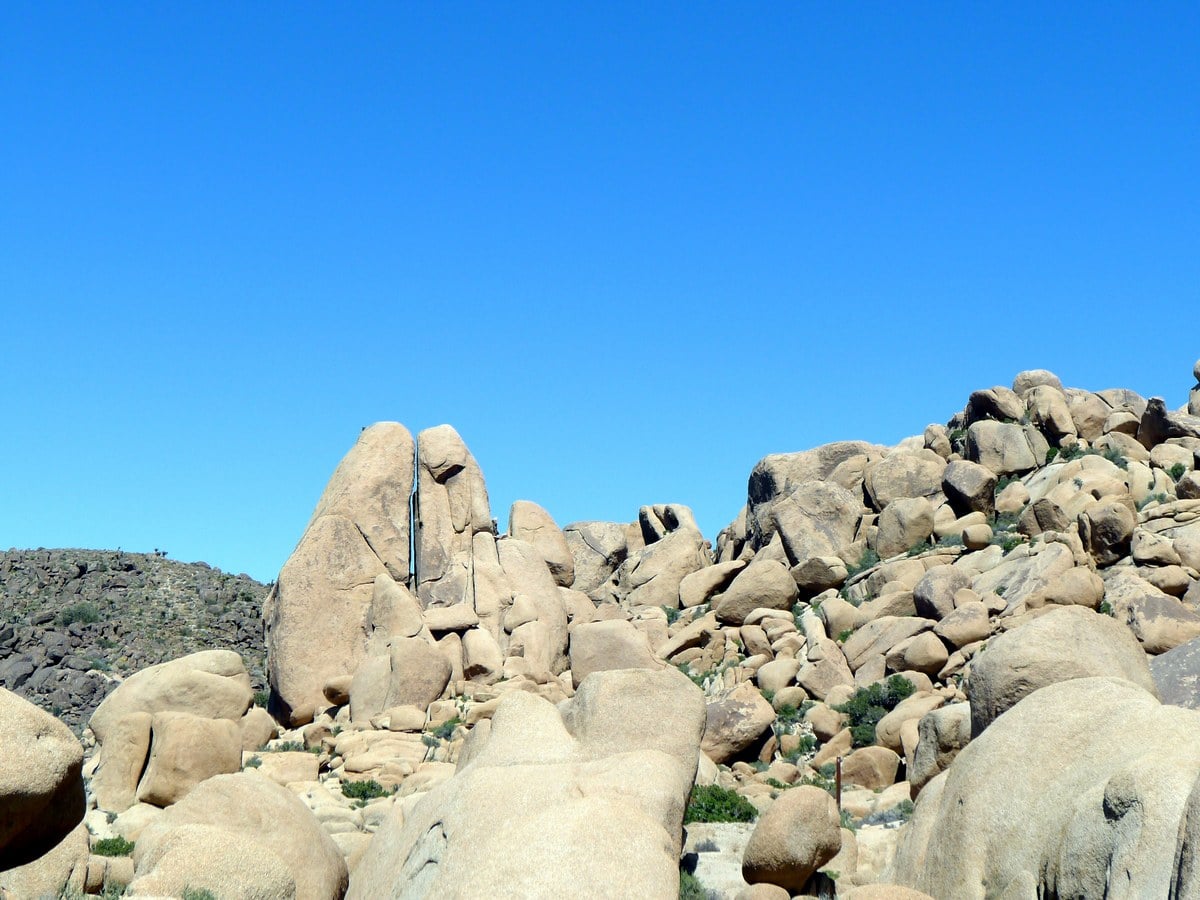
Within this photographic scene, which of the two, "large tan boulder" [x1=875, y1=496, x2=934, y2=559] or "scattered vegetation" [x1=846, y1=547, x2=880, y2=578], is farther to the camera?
"large tan boulder" [x1=875, y1=496, x2=934, y2=559]

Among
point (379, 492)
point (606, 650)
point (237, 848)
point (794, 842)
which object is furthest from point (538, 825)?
point (379, 492)

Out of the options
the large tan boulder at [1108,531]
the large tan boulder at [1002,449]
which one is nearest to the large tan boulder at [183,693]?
the large tan boulder at [1108,531]

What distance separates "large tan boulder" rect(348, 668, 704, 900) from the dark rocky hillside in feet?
104

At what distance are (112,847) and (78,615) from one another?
37.7m

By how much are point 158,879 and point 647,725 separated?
6.68m

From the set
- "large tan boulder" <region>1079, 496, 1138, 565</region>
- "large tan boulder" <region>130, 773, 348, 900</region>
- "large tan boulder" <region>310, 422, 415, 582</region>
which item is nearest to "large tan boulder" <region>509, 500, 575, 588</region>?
"large tan boulder" <region>310, 422, 415, 582</region>

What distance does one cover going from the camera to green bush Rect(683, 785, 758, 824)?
24.2 m

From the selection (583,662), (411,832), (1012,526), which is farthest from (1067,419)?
(411,832)

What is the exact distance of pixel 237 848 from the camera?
51.8 ft

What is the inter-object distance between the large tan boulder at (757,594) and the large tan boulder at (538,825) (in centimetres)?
2444

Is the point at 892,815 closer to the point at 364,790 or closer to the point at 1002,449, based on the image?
the point at 364,790

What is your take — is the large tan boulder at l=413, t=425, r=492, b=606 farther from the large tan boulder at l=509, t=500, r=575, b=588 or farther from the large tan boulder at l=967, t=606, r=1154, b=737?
the large tan boulder at l=967, t=606, r=1154, b=737

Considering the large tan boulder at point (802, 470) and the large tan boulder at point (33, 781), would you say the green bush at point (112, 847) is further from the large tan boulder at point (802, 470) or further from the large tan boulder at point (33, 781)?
the large tan boulder at point (802, 470)

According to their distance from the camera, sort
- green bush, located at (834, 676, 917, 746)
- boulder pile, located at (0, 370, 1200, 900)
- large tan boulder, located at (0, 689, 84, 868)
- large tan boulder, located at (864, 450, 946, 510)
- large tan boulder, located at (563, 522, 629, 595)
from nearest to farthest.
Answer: large tan boulder, located at (0, 689, 84, 868) < boulder pile, located at (0, 370, 1200, 900) < green bush, located at (834, 676, 917, 746) < large tan boulder, located at (864, 450, 946, 510) < large tan boulder, located at (563, 522, 629, 595)
